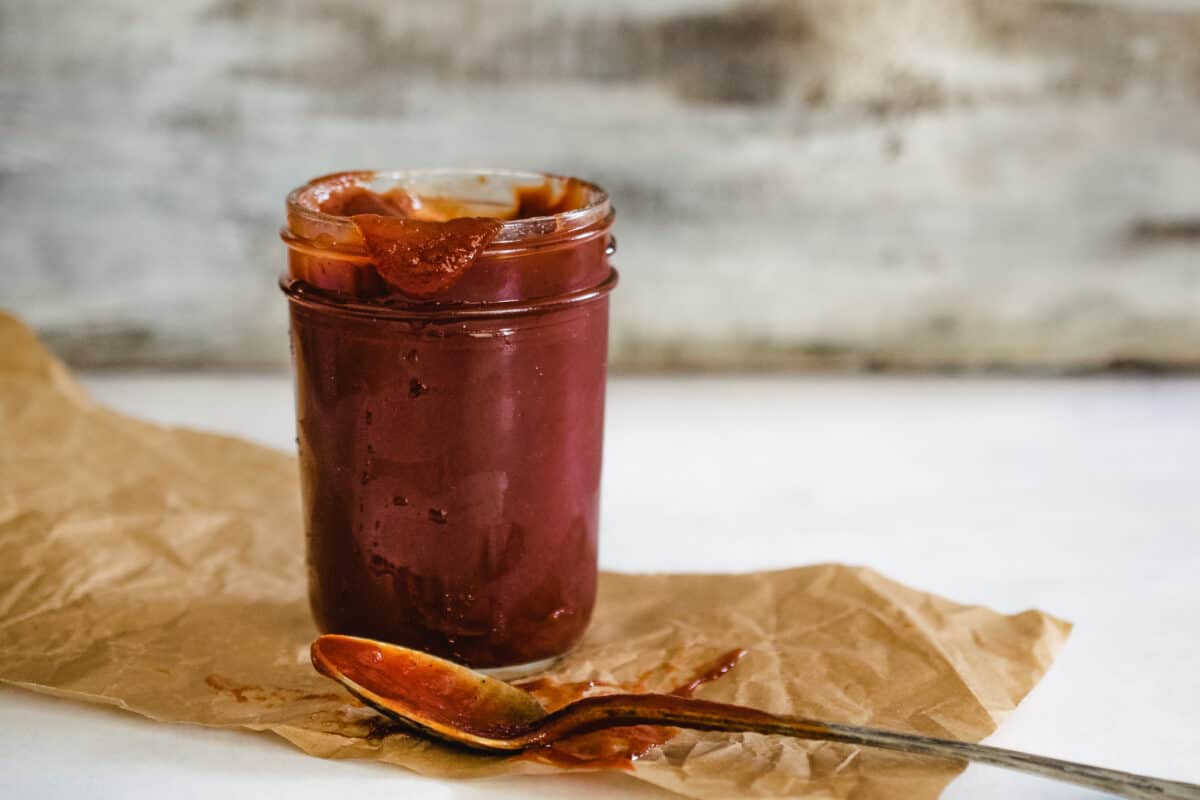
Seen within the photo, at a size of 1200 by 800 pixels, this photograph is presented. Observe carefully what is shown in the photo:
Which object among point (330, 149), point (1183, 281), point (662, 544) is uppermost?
point (330, 149)

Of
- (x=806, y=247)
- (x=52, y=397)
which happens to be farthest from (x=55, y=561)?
(x=806, y=247)

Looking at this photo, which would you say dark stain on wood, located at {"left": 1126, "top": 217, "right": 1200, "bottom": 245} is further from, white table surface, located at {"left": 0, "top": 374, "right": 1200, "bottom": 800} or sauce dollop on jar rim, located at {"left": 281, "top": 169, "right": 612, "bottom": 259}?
sauce dollop on jar rim, located at {"left": 281, "top": 169, "right": 612, "bottom": 259}

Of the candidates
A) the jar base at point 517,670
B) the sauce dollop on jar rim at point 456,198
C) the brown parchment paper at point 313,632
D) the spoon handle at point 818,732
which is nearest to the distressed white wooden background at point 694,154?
the brown parchment paper at point 313,632

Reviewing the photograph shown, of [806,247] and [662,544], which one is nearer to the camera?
[662,544]

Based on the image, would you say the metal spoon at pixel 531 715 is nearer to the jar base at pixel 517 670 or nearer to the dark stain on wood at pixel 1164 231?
the jar base at pixel 517 670

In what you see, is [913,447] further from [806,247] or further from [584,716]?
[584,716]

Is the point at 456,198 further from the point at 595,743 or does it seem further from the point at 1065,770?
the point at 1065,770

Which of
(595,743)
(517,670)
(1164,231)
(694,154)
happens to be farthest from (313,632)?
(1164,231)
